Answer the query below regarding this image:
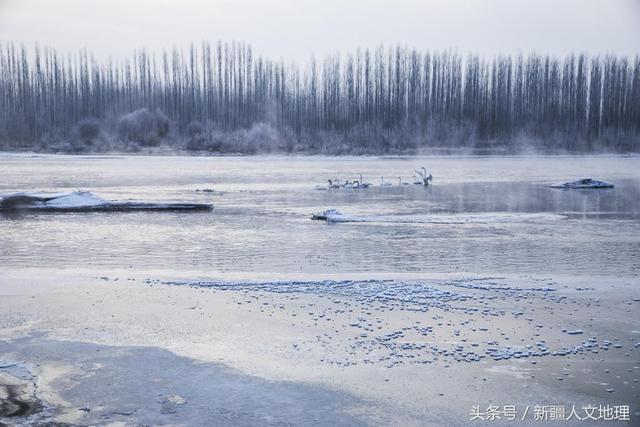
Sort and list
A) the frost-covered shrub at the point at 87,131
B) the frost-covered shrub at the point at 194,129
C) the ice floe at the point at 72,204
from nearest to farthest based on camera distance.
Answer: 1. the ice floe at the point at 72,204
2. the frost-covered shrub at the point at 194,129
3. the frost-covered shrub at the point at 87,131

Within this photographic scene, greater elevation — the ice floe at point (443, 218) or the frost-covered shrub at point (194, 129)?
the frost-covered shrub at point (194, 129)

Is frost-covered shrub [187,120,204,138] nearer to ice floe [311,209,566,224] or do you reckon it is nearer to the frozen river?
the frozen river

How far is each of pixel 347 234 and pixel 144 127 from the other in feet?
143

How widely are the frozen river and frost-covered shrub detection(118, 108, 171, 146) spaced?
29.7 metres

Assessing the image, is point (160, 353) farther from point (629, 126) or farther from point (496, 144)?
point (629, 126)

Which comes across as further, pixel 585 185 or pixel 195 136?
pixel 195 136

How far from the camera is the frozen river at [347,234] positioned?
26.3ft

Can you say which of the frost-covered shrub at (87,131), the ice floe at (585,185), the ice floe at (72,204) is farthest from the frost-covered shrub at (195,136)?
the ice floe at (72,204)

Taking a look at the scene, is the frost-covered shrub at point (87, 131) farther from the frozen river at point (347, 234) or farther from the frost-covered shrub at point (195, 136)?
the frozen river at point (347, 234)

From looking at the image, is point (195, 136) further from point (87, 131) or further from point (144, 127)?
point (87, 131)

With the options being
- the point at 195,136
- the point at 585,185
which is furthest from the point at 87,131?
the point at 585,185

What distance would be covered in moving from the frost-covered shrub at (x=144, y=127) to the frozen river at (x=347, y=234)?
29.7 meters

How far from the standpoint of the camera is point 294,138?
4894cm

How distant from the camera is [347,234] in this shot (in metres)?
10.7
